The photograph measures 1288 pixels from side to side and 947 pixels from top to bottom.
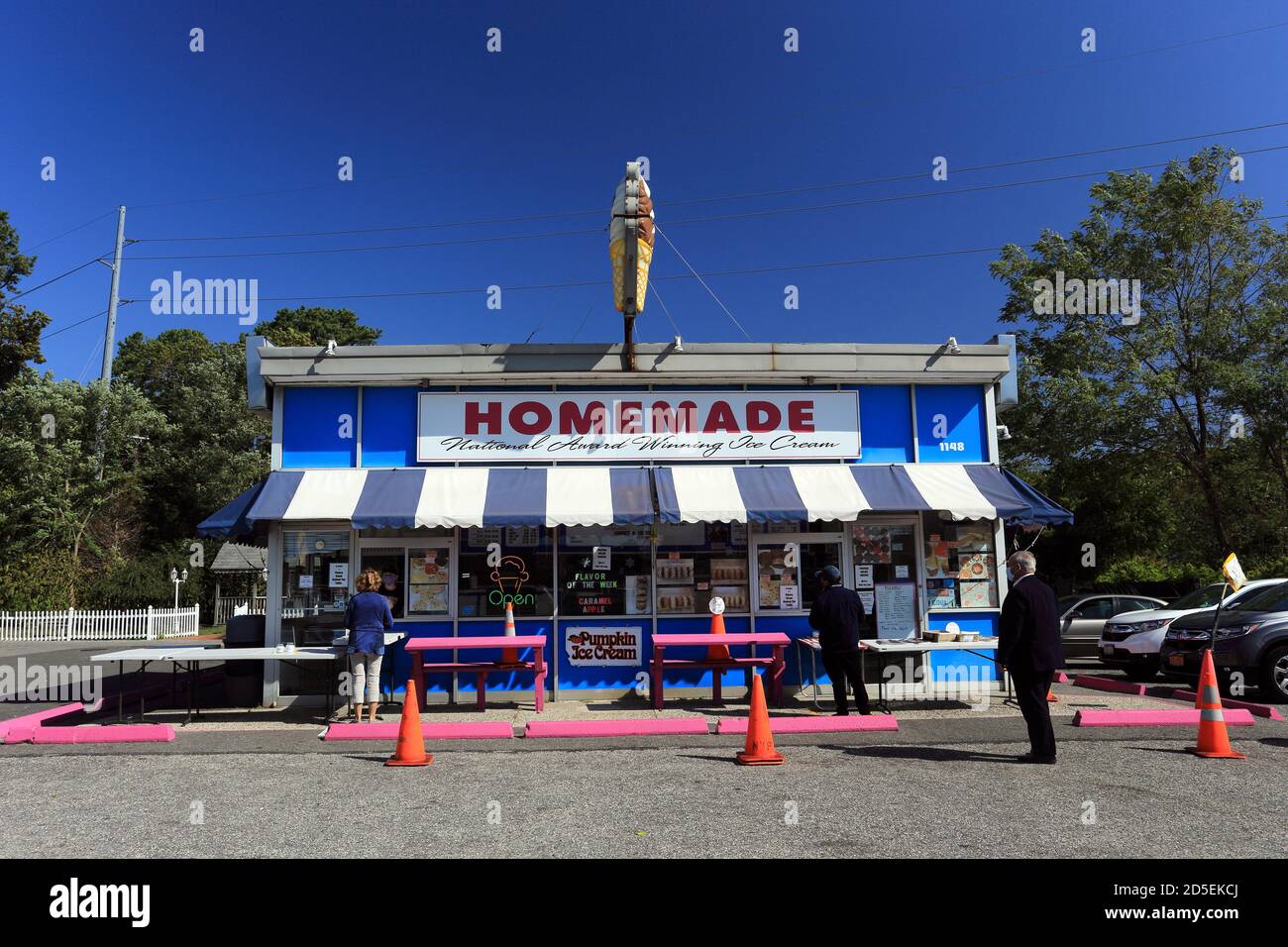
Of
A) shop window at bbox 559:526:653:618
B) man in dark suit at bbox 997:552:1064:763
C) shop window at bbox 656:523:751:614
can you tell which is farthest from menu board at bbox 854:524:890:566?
man in dark suit at bbox 997:552:1064:763

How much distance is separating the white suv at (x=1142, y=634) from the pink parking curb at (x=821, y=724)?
290 inches

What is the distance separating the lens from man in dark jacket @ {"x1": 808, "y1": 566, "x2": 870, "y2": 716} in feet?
33.2

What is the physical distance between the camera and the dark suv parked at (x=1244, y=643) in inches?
460

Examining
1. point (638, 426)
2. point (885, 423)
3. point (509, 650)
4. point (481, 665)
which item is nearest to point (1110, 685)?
point (885, 423)

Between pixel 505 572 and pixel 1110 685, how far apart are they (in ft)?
30.5

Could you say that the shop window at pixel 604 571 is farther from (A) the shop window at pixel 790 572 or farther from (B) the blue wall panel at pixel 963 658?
(B) the blue wall panel at pixel 963 658

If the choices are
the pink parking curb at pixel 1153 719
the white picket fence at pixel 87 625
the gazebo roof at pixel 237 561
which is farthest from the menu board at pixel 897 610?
the gazebo roof at pixel 237 561

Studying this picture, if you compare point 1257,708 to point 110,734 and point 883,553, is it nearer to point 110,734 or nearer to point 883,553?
point 883,553

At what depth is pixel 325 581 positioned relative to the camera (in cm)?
1224

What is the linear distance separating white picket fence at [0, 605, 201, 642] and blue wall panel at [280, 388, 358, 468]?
20.9 metres

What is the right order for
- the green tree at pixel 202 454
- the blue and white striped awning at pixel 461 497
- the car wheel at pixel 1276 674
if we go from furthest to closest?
the green tree at pixel 202 454 < the car wheel at pixel 1276 674 < the blue and white striped awning at pixel 461 497
